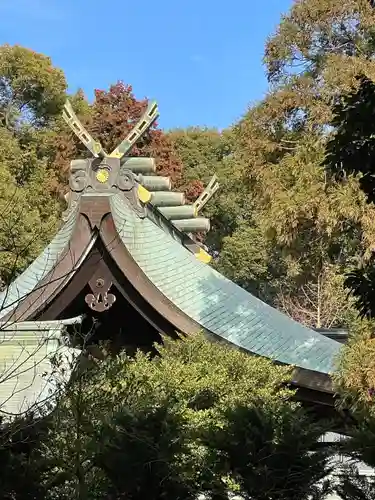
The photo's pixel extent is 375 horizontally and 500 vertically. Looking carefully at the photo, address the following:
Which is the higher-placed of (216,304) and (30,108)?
(30,108)

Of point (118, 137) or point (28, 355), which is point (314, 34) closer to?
point (28, 355)

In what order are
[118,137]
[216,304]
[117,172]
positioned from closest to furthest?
[216,304] → [117,172] → [118,137]

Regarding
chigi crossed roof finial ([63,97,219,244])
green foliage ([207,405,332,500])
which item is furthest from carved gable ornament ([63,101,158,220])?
green foliage ([207,405,332,500])

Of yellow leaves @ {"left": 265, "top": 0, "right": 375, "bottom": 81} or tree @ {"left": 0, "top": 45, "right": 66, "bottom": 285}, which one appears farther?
tree @ {"left": 0, "top": 45, "right": 66, "bottom": 285}

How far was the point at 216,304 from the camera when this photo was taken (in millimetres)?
6535

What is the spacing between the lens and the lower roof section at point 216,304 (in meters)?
6.08

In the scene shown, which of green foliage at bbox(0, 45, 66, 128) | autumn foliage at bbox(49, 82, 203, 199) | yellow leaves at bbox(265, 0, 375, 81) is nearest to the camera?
yellow leaves at bbox(265, 0, 375, 81)

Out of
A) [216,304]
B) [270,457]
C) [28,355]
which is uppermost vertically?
[216,304]

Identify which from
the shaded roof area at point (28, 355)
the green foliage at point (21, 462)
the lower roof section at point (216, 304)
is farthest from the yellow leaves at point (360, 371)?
the green foliage at point (21, 462)

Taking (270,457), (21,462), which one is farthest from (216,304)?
(21,462)

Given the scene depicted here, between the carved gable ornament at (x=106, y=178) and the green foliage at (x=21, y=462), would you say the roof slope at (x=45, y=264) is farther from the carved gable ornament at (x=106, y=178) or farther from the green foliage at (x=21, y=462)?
the green foliage at (x=21, y=462)

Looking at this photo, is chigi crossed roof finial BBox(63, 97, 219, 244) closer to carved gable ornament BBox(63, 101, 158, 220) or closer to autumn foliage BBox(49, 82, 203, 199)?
carved gable ornament BBox(63, 101, 158, 220)

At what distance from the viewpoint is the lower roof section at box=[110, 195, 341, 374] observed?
6.08 meters

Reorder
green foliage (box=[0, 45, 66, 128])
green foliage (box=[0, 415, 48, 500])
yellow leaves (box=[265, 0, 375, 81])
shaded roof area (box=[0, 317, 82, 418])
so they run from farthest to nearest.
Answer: green foliage (box=[0, 45, 66, 128])
yellow leaves (box=[265, 0, 375, 81])
shaded roof area (box=[0, 317, 82, 418])
green foliage (box=[0, 415, 48, 500])
